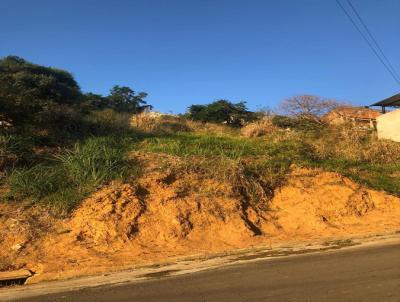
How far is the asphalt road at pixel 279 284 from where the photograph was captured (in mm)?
6301

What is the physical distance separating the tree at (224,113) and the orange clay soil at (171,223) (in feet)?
46.0

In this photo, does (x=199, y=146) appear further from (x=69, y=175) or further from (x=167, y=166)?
(x=69, y=175)

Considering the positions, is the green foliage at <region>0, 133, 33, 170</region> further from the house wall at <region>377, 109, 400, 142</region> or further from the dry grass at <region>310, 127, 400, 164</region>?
the house wall at <region>377, 109, 400, 142</region>

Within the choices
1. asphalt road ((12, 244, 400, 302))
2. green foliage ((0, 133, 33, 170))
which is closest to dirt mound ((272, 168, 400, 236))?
asphalt road ((12, 244, 400, 302))

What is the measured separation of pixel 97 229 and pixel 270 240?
157 inches

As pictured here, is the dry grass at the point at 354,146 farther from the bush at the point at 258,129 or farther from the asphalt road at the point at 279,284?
the asphalt road at the point at 279,284

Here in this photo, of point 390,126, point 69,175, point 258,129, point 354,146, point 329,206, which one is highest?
point 258,129

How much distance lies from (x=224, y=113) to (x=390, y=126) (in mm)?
10642

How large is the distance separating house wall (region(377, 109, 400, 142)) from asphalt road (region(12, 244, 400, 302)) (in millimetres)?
13756

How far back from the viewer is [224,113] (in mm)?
29016

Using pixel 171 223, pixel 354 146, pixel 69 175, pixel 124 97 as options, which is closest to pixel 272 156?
pixel 354 146

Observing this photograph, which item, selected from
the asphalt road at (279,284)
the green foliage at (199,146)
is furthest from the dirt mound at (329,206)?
the asphalt road at (279,284)

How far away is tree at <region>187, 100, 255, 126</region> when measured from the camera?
2805 centimetres

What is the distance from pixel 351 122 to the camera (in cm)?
2250
